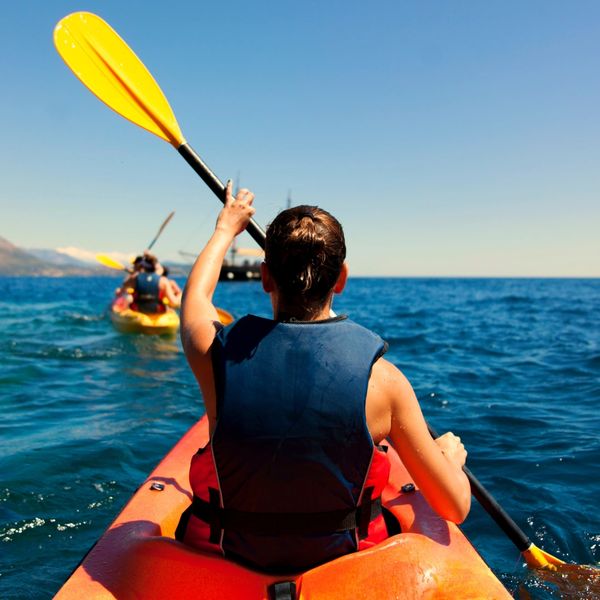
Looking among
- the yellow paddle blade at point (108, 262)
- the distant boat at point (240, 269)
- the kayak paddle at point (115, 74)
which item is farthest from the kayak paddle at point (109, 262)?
the distant boat at point (240, 269)

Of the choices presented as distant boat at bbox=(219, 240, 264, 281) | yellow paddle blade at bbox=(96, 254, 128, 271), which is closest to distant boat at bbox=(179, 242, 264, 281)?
distant boat at bbox=(219, 240, 264, 281)

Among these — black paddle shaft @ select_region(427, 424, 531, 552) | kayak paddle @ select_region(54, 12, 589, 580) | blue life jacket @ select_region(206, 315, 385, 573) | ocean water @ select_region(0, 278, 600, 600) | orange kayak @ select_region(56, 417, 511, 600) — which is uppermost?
kayak paddle @ select_region(54, 12, 589, 580)

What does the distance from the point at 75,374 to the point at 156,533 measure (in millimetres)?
6558

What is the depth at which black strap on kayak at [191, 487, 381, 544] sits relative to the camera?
5.52 ft

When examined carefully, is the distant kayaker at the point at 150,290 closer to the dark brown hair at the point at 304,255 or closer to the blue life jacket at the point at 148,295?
the blue life jacket at the point at 148,295

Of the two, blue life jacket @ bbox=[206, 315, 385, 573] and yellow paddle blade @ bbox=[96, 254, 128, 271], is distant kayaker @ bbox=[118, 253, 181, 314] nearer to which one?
yellow paddle blade @ bbox=[96, 254, 128, 271]

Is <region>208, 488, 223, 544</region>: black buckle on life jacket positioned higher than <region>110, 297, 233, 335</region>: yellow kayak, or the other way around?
<region>208, 488, 223, 544</region>: black buckle on life jacket

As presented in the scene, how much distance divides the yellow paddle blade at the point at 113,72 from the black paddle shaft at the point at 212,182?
162 mm

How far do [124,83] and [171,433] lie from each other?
347cm

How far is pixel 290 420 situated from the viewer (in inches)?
61.5

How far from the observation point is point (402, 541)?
1872mm

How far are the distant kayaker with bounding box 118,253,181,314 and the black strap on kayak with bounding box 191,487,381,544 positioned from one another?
10532 millimetres

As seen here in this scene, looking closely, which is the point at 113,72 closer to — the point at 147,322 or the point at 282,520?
the point at 282,520

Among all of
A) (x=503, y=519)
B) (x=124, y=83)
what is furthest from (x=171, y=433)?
(x=124, y=83)
